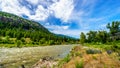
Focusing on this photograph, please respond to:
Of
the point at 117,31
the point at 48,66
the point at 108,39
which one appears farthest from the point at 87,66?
the point at 117,31

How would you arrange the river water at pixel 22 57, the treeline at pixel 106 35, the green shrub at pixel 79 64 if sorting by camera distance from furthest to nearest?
the treeline at pixel 106 35 < the river water at pixel 22 57 < the green shrub at pixel 79 64

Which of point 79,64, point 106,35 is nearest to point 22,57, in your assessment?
point 79,64

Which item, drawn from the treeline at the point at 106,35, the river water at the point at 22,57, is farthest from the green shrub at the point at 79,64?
the treeline at the point at 106,35

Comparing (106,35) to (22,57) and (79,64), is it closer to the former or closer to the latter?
(22,57)

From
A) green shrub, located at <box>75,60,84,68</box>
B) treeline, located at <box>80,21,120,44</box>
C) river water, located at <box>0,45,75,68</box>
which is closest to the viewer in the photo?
green shrub, located at <box>75,60,84,68</box>

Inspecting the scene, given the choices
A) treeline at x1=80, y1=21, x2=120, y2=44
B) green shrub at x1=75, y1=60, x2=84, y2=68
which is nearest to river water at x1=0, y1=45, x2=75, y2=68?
green shrub at x1=75, y1=60, x2=84, y2=68

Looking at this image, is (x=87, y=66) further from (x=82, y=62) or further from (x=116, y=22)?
(x=116, y=22)

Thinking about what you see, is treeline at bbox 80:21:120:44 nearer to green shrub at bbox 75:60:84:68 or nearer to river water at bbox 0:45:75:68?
river water at bbox 0:45:75:68

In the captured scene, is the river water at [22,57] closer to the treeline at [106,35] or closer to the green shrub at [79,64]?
the green shrub at [79,64]

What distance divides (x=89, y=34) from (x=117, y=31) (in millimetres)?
32845

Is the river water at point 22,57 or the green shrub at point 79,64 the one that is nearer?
the green shrub at point 79,64

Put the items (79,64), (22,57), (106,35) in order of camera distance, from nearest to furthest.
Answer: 1. (79,64)
2. (22,57)
3. (106,35)

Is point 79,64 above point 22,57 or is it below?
above

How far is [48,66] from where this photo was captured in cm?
3903
